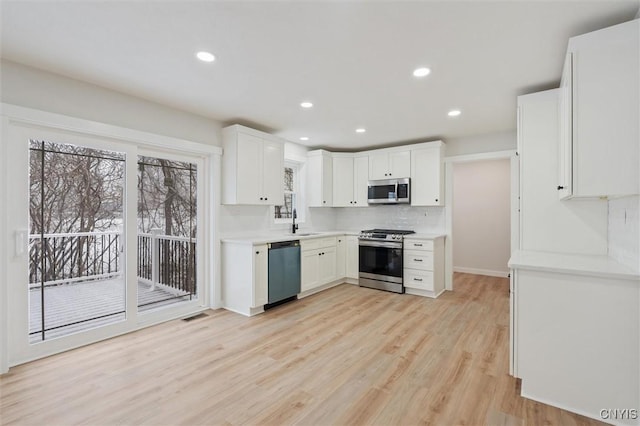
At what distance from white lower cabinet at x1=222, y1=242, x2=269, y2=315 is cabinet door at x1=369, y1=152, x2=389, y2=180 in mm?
2493

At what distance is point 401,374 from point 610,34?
266 centimetres

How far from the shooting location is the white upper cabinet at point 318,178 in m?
5.37

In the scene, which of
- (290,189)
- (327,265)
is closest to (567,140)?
(327,265)

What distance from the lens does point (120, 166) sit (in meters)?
3.16

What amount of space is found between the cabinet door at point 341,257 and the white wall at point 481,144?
225 centimetres

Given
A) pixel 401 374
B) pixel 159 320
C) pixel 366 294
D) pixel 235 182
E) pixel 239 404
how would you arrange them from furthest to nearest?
pixel 366 294 → pixel 235 182 → pixel 159 320 → pixel 401 374 → pixel 239 404

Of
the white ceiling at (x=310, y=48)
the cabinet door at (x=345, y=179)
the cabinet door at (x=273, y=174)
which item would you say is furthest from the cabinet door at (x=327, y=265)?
the white ceiling at (x=310, y=48)

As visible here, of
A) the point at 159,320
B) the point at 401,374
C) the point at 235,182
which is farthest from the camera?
the point at 235,182

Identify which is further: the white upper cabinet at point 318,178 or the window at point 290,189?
the white upper cabinet at point 318,178

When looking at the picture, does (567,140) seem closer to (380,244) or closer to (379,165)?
(380,244)

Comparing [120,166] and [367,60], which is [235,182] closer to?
[120,166]

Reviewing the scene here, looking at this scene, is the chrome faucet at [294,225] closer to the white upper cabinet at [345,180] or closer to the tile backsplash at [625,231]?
the white upper cabinet at [345,180]

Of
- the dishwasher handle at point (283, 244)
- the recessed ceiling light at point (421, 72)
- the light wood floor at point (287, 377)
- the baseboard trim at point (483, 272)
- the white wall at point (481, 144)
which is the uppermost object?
the recessed ceiling light at point (421, 72)

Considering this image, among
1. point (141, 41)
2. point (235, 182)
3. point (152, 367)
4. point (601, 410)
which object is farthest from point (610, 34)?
point (152, 367)
